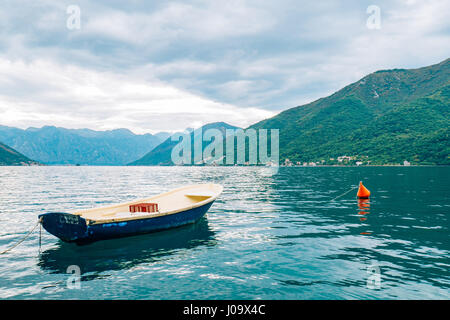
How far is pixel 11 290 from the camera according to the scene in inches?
448

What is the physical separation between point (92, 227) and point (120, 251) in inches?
87.5

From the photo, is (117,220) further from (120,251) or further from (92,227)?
(120,251)

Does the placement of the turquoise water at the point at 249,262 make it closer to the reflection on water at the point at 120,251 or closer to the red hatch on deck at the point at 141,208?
the reflection on water at the point at 120,251

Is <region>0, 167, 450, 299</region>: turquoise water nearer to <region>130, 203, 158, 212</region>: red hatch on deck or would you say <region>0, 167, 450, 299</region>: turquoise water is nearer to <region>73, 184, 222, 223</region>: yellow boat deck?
<region>73, 184, 222, 223</region>: yellow boat deck

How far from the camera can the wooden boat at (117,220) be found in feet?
52.3

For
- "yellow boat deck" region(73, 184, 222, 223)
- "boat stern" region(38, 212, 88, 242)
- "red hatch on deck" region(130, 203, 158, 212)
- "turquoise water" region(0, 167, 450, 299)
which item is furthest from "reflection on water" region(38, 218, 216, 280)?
"red hatch on deck" region(130, 203, 158, 212)

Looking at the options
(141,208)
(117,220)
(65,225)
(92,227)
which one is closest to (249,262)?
(117,220)

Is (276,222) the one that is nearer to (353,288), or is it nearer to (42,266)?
(353,288)

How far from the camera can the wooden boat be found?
15.9 m

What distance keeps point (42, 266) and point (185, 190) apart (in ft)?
55.5

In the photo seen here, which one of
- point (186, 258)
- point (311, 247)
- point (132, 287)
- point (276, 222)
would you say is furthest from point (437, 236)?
point (132, 287)

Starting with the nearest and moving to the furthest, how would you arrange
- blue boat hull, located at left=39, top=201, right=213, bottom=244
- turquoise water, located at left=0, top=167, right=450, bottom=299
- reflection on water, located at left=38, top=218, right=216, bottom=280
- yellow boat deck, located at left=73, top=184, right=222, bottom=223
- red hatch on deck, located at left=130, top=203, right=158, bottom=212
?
turquoise water, located at left=0, top=167, right=450, bottom=299 < reflection on water, located at left=38, top=218, right=216, bottom=280 < blue boat hull, located at left=39, top=201, right=213, bottom=244 < yellow boat deck, located at left=73, top=184, right=222, bottom=223 < red hatch on deck, located at left=130, top=203, right=158, bottom=212

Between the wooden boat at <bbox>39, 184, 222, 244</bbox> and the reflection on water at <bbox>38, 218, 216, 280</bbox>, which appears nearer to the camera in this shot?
the reflection on water at <bbox>38, 218, 216, 280</bbox>
